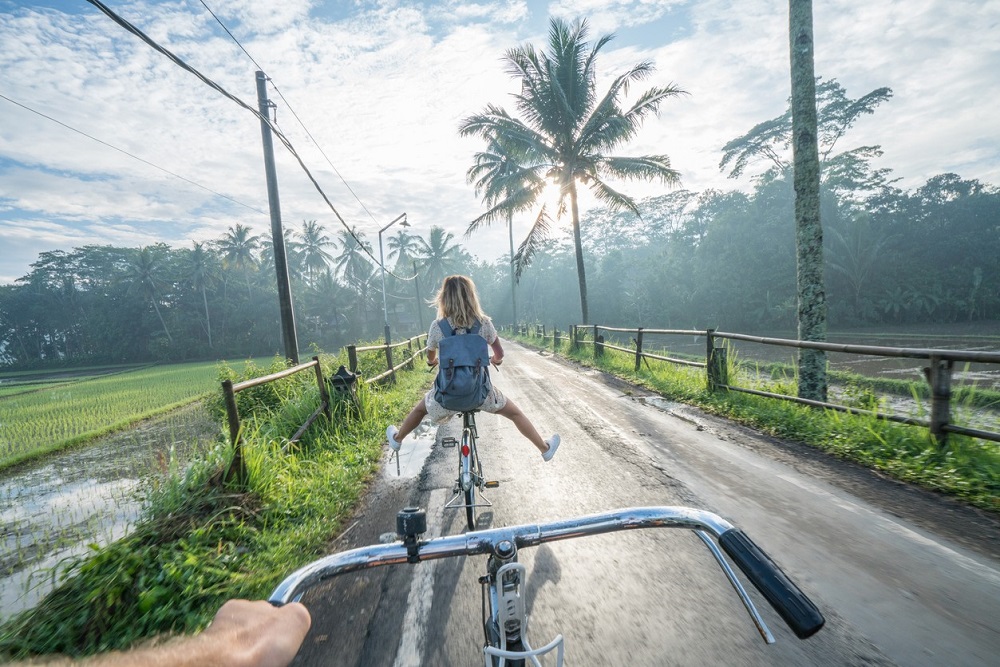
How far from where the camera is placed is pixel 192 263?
44.9 m

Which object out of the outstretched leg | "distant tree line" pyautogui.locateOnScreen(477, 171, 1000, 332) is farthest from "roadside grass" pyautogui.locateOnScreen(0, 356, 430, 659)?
"distant tree line" pyautogui.locateOnScreen(477, 171, 1000, 332)

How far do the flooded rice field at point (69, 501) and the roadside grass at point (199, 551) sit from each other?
31 centimetres

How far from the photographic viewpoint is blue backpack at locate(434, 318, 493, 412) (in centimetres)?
288

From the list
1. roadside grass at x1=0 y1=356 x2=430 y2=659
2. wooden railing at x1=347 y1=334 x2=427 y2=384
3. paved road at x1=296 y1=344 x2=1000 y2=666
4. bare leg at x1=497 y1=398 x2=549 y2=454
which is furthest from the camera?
wooden railing at x1=347 y1=334 x2=427 y2=384

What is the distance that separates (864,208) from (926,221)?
341cm

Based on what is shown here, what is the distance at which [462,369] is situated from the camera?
9.50 feet

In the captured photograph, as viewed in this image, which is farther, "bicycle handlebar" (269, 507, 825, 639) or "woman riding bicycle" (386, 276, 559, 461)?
"woman riding bicycle" (386, 276, 559, 461)

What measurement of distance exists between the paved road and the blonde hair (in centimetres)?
152

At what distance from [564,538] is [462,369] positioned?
1.90 metres

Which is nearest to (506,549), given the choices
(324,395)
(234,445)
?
(234,445)

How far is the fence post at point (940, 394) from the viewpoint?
358 cm

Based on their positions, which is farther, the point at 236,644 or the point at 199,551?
the point at 199,551

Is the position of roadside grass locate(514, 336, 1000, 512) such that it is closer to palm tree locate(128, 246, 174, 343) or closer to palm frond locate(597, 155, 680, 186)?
palm frond locate(597, 155, 680, 186)

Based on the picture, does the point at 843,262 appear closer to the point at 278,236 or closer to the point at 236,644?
the point at 278,236
